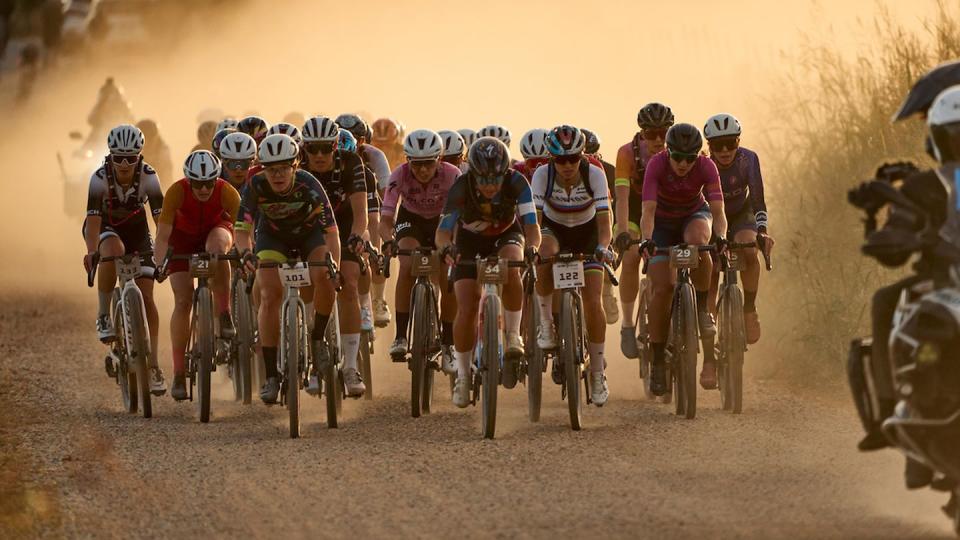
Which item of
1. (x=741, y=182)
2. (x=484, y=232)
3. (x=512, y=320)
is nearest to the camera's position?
(x=512, y=320)

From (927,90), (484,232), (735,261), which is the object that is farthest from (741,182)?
(927,90)

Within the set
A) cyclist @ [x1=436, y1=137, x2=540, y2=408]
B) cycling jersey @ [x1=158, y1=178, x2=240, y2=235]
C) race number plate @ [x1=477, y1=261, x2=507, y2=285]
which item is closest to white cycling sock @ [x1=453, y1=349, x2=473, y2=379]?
cyclist @ [x1=436, y1=137, x2=540, y2=408]

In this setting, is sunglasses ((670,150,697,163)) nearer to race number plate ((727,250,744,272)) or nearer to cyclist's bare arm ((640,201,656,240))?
cyclist's bare arm ((640,201,656,240))

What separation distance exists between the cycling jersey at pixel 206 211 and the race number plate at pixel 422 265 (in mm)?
1435

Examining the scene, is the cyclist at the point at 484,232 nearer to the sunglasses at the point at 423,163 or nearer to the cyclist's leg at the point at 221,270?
the sunglasses at the point at 423,163

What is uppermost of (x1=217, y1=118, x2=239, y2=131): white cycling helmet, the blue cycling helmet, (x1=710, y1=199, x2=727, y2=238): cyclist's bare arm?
(x1=217, y1=118, x2=239, y2=131): white cycling helmet

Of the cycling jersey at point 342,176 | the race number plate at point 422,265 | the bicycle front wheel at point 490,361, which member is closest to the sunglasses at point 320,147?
the cycling jersey at point 342,176

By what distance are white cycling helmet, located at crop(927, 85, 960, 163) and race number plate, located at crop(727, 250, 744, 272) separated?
6438 millimetres

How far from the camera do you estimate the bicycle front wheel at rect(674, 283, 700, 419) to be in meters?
14.6

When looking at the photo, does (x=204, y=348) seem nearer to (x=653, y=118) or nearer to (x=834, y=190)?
(x=653, y=118)

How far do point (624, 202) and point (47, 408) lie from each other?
182 inches

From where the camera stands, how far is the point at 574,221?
15164 millimetres

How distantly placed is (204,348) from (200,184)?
1.35 metres

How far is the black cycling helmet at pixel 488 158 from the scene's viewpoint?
14039mm
